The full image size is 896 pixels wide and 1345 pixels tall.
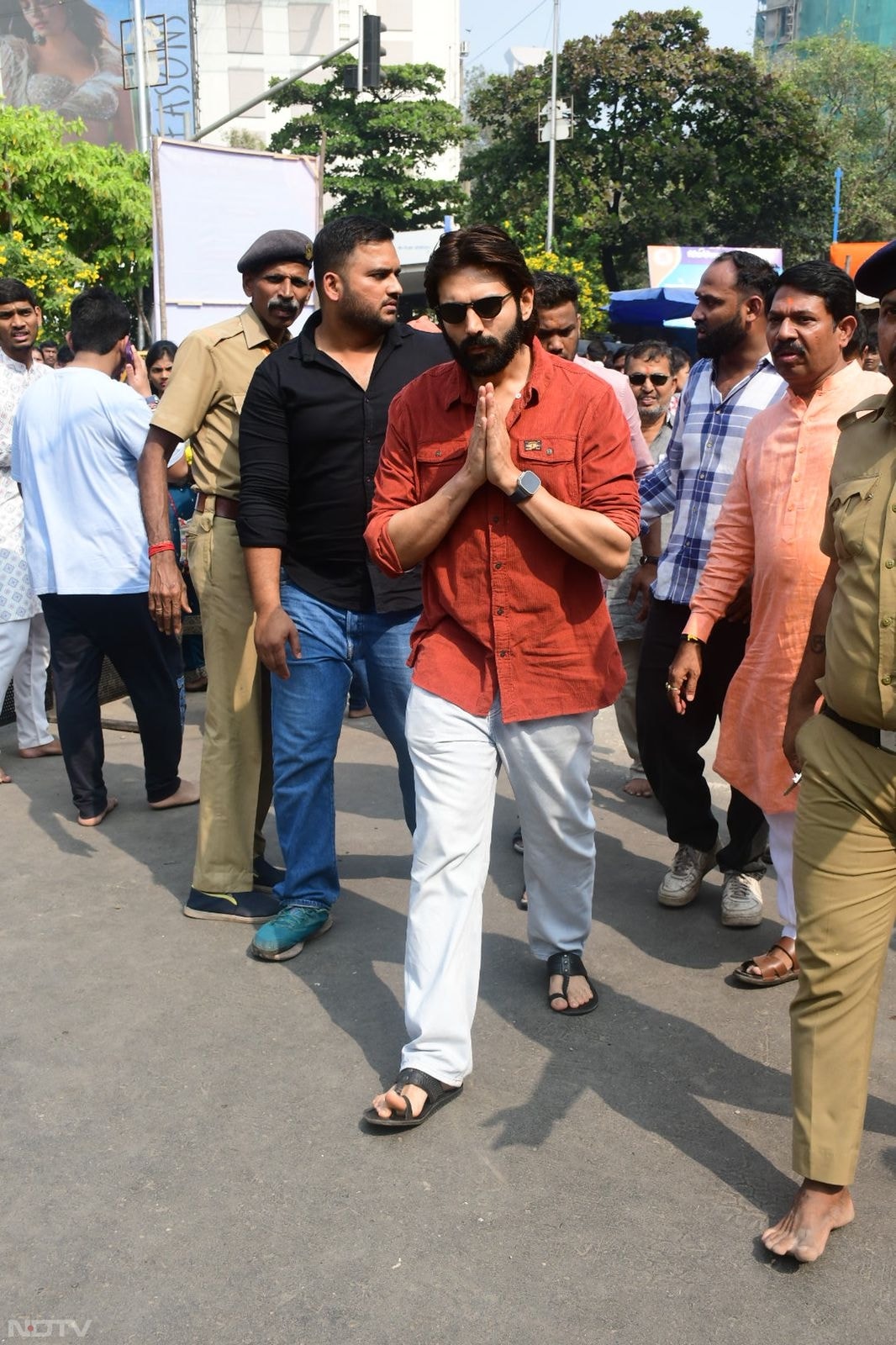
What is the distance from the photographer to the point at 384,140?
55719mm

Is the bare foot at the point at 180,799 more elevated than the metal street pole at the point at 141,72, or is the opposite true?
the metal street pole at the point at 141,72

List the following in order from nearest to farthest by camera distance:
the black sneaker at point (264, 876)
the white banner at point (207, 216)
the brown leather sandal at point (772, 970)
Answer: the brown leather sandal at point (772, 970) → the black sneaker at point (264, 876) → the white banner at point (207, 216)

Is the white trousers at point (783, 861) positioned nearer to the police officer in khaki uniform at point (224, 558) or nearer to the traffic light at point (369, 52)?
the police officer in khaki uniform at point (224, 558)

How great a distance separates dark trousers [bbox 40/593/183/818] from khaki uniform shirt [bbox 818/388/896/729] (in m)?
3.64

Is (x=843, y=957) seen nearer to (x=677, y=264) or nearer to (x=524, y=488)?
(x=524, y=488)

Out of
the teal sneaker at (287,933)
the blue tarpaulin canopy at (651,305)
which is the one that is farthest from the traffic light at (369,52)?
the teal sneaker at (287,933)

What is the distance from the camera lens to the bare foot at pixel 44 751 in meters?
7.13

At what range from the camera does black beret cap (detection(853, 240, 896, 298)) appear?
2748 millimetres

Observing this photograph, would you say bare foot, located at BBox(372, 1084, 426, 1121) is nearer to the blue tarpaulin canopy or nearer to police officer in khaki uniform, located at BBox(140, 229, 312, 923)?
police officer in khaki uniform, located at BBox(140, 229, 312, 923)

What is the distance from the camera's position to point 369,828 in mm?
5926

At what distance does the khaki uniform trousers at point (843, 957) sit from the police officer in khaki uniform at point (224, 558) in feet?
7.84

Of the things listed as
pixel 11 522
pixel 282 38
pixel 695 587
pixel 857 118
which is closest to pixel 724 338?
pixel 695 587

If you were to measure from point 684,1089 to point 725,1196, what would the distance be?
1.68 ft

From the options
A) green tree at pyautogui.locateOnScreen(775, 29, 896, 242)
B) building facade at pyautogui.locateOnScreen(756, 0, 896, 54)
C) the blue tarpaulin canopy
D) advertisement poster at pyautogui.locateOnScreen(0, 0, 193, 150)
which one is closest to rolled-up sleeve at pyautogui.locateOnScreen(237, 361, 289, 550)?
the blue tarpaulin canopy
